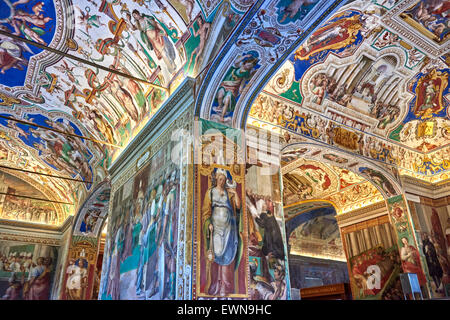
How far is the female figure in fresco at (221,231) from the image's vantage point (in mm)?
6230

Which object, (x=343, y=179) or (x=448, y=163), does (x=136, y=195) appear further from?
(x=448, y=163)

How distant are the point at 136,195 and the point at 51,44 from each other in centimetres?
456

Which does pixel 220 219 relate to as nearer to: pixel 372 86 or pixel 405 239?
pixel 372 86

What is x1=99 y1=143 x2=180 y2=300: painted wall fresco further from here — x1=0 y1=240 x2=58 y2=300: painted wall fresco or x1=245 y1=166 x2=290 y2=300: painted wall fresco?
x1=0 y1=240 x2=58 y2=300: painted wall fresco

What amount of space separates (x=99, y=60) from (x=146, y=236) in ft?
16.3

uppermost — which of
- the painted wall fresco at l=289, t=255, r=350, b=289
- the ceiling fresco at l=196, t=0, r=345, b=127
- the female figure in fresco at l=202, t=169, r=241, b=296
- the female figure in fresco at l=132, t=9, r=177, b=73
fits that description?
the female figure in fresco at l=132, t=9, r=177, b=73

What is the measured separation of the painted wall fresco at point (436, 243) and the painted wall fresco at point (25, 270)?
15957 millimetres

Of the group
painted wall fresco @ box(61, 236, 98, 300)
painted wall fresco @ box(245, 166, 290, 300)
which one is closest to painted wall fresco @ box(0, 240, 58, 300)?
painted wall fresco @ box(61, 236, 98, 300)

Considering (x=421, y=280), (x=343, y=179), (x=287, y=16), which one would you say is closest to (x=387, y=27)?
(x=287, y=16)

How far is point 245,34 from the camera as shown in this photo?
21.8ft

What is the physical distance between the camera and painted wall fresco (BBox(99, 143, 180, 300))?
704 centimetres

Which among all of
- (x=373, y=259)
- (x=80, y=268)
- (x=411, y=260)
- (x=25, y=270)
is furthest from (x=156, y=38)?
(x=25, y=270)

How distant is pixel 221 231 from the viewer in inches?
259

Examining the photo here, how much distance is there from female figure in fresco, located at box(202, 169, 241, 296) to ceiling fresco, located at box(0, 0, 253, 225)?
9.07 ft
